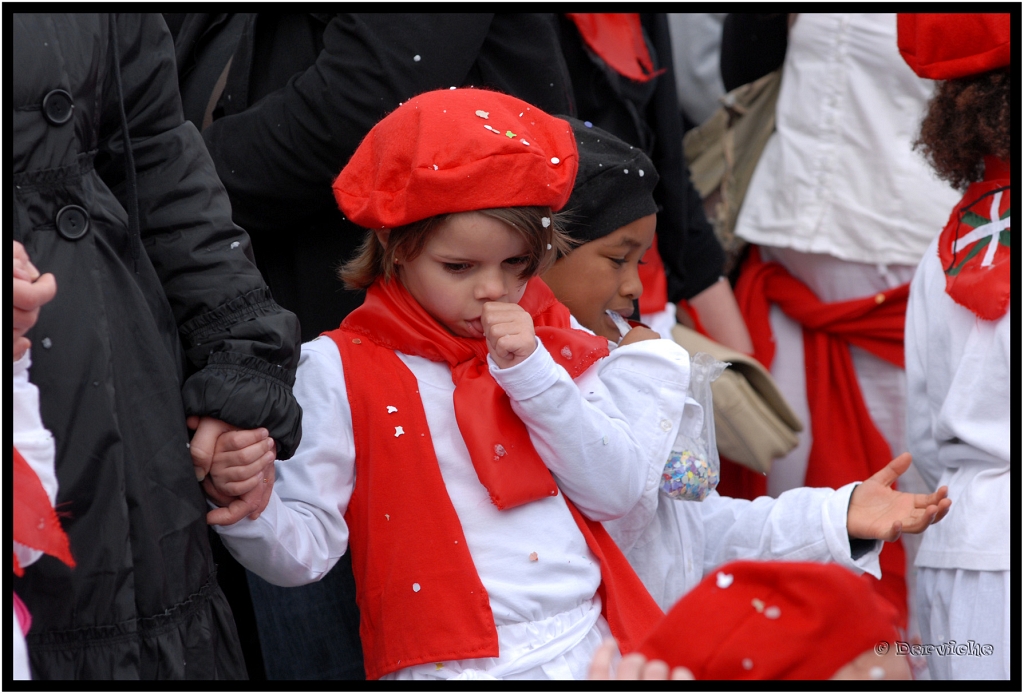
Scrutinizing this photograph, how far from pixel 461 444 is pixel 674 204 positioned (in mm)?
1347

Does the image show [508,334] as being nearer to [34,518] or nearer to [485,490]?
[485,490]

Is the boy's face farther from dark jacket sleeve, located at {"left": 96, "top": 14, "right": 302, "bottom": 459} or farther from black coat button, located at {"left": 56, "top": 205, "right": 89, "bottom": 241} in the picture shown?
black coat button, located at {"left": 56, "top": 205, "right": 89, "bottom": 241}

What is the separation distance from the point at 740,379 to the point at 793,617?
158 cm

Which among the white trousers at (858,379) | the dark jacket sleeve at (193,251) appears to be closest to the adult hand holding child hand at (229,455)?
the dark jacket sleeve at (193,251)

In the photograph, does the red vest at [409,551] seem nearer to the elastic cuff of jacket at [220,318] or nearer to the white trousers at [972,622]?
the elastic cuff of jacket at [220,318]

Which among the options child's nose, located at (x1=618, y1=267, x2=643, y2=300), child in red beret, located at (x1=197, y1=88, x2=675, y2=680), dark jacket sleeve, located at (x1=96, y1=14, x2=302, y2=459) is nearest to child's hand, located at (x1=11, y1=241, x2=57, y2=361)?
dark jacket sleeve, located at (x1=96, y1=14, x2=302, y2=459)

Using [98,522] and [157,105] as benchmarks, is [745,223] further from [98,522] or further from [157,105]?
[98,522]

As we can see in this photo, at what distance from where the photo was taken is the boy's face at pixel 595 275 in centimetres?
238

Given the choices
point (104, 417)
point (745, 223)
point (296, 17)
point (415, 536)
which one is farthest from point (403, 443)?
point (745, 223)

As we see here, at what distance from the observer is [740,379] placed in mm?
2885

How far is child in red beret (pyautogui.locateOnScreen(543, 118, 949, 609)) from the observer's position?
7.24 ft

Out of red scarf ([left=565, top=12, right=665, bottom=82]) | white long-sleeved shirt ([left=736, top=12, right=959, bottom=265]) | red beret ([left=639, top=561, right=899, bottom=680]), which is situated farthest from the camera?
white long-sleeved shirt ([left=736, top=12, right=959, bottom=265])

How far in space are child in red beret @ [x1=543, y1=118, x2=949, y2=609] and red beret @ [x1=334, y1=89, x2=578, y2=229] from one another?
0.34m

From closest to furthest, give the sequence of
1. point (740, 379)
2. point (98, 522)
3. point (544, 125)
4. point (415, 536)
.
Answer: point (98, 522), point (415, 536), point (544, 125), point (740, 379)
